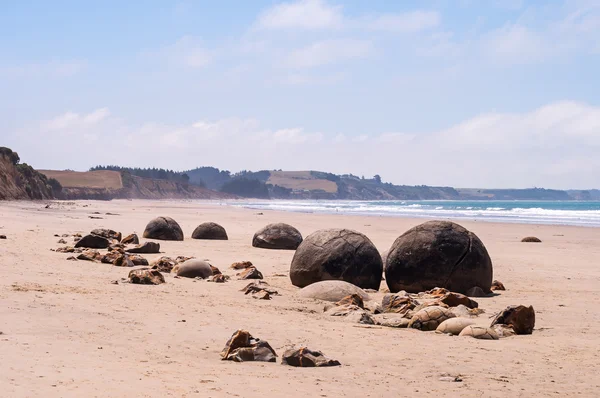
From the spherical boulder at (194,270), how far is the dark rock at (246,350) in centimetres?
643

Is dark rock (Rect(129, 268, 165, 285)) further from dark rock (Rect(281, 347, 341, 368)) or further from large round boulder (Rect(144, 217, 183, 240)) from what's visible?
large round boulder (Rect(144, 217, 183, 240))

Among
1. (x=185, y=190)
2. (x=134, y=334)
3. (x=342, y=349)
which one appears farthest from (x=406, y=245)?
(x=185, y=190)

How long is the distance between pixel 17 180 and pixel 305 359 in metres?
61.0

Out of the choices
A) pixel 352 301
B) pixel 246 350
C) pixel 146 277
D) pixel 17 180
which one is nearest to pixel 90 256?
pixel 146 277

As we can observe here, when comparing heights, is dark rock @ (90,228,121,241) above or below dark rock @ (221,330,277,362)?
above

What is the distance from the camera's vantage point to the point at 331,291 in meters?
11.5

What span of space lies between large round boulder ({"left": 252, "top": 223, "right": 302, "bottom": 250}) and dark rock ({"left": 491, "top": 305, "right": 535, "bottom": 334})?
12616mm

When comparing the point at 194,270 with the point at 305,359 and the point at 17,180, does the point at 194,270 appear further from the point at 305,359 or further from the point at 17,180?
the point at 17,180

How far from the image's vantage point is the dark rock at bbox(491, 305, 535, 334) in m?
9.09

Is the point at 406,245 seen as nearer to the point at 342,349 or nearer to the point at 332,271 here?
the point at 332,271

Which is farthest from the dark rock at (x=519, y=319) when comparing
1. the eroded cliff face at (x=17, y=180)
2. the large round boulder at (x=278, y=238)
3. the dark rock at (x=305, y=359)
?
the eroded cliff face at (x=17, y=180)

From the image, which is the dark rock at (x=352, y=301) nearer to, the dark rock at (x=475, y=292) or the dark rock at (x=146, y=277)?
the dark rock at (x=475, y=292)

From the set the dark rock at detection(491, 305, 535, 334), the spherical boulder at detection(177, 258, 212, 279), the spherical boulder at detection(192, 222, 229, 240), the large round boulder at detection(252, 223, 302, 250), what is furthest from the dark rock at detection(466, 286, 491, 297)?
the spherical boulder at detection(192, 222, 229, 240)

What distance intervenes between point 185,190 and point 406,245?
513 ft
